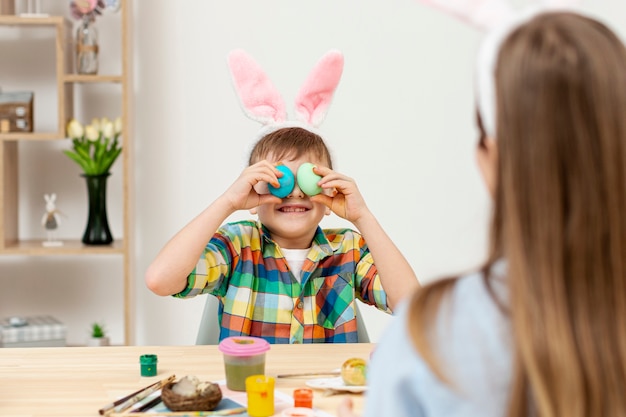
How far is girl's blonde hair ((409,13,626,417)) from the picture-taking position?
2.16ft

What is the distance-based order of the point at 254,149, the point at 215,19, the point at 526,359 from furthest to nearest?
the point at 215,19 → the point at 254,149 → the point at 526,359

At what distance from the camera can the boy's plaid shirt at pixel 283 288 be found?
1.76 metres

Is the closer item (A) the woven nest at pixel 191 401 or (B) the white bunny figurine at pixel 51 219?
(A) the woven nest at pixel 191 401

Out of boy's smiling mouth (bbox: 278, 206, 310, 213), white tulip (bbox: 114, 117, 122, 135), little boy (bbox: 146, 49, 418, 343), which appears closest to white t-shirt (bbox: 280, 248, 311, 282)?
little boy (bbox: 146, 49, 418, 343)

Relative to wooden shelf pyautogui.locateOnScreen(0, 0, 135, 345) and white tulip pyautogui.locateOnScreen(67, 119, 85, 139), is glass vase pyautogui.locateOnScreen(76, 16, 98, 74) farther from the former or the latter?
white tulip pyautogui.locateOnScreen(67, 119, 85, 139)

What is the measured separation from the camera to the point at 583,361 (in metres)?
0.66

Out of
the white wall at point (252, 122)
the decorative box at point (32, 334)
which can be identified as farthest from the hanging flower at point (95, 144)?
the decorative box at point (32, 334)

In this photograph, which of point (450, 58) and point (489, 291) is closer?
point (489, 291)

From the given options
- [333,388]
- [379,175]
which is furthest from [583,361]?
[379,175]

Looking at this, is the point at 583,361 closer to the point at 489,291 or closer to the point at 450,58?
the point at 489,291

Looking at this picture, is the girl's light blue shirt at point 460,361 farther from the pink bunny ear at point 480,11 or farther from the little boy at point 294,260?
the little boy at point 294,260

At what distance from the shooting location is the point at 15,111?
9.30 ft

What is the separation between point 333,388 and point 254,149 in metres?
0.76

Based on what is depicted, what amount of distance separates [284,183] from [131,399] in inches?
26.1
